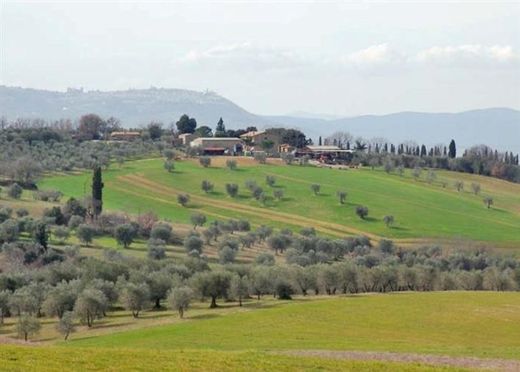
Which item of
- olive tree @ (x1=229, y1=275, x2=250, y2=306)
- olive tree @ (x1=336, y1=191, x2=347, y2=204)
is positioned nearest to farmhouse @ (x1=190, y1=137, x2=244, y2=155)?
olive tree @ (x1=336, y1=191, x2=347, y2=204)

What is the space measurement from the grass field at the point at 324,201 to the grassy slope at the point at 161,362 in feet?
295

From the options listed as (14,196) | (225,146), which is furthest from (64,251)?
(225,146)

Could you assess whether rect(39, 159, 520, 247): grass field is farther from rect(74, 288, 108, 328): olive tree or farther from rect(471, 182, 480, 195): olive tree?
rect(74, 288, 108, 328): olive tree

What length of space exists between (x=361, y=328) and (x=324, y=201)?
280 feet

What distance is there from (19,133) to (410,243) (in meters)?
117

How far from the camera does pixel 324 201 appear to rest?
13800 centimetres

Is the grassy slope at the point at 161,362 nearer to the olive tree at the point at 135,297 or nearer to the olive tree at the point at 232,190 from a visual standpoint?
the olive tree at the point at 135,297

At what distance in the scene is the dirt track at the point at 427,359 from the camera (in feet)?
109

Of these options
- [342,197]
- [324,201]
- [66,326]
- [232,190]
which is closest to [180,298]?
[66,326]

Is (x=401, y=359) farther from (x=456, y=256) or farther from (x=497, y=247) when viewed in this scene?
(x=497, y=247)

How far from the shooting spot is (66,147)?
181375mm

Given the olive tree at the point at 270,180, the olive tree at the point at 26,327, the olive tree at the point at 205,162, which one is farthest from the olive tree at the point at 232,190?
the olive tree at the point at 26,327

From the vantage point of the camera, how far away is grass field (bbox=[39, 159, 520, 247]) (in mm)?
124375

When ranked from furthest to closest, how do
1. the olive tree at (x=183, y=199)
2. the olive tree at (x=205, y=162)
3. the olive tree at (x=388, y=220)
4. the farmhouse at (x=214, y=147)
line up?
the farmhouse at (x=214, y=147) → the olive tree at (x=205, y=162) → the olive tree at (x=183, y=199) → the olive tree at (x=388, y=220)
